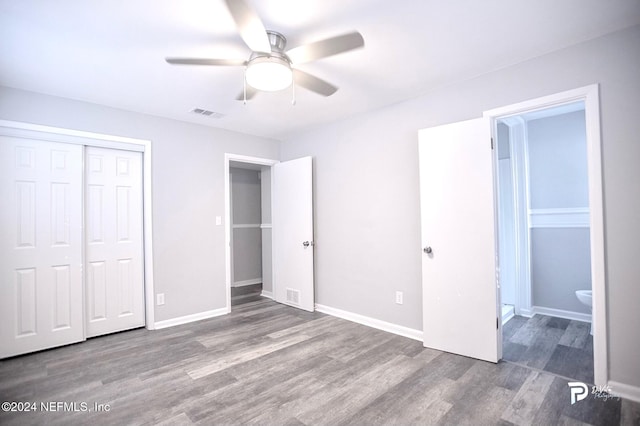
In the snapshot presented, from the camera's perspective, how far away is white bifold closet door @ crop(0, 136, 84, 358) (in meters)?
2.86

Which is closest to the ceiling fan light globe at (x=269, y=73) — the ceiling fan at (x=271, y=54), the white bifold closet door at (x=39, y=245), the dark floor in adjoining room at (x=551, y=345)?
the ceiling fan at (x=271, y=54)

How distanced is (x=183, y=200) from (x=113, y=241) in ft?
2.85

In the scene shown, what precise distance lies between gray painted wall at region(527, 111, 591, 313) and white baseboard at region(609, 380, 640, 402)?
1.88 metres

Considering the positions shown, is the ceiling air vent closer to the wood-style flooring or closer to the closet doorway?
the closet doorway

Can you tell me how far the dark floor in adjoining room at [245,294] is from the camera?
4836 millimetres

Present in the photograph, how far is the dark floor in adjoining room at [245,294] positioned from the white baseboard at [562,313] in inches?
155

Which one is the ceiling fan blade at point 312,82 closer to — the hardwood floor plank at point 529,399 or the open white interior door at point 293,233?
the open white interior door at point 293,233

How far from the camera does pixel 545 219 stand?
403cm

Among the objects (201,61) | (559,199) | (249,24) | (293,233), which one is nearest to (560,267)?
(559,199)

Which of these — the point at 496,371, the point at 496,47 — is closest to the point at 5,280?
the point at 496,371

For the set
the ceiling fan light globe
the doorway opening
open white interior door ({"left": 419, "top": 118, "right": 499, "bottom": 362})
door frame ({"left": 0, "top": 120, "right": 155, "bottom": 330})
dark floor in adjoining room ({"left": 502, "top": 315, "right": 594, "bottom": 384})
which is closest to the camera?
the ceiling fan light globe

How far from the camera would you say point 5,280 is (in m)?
2.84

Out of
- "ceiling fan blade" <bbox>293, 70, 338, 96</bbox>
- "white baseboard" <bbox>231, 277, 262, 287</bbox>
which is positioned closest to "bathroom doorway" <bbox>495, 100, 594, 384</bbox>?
"ceiling fan blade" <bbox>293, 70, 338, 96</bbox>

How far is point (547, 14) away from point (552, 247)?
3.05 metres
